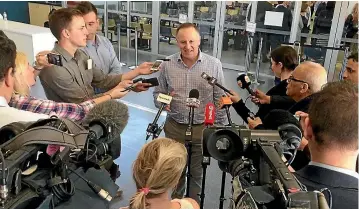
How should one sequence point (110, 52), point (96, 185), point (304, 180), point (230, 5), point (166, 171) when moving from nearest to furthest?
point (96, 185), point (304, 180), point (166, 171), point (110, 52), point (230, 5)

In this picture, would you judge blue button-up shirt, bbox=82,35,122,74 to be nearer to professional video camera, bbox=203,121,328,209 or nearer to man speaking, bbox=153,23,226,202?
man speaking, bbox=153,23,226,202

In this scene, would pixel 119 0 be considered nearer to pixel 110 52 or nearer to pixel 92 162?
pixel 110 52

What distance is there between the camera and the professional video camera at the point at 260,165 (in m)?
0.70

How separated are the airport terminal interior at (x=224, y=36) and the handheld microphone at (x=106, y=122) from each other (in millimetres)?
2729

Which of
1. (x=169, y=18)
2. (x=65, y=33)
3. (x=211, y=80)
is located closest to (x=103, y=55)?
(x=65, y=33)

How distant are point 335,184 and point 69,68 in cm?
177

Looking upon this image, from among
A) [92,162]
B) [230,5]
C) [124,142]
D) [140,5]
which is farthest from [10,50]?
[140,5]

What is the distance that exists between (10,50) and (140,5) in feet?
25.7

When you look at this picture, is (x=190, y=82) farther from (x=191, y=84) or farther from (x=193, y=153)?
(x=193, y=153)

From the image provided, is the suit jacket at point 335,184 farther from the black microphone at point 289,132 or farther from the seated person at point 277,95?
the seated person at point 277,95

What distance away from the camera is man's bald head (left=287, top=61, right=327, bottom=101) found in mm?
2082

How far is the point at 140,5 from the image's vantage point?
8.83m

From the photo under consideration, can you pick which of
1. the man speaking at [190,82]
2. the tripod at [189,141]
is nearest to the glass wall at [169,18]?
the man speaking at [190,82]

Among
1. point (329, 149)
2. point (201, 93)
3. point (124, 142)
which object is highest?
point (329, 149)
